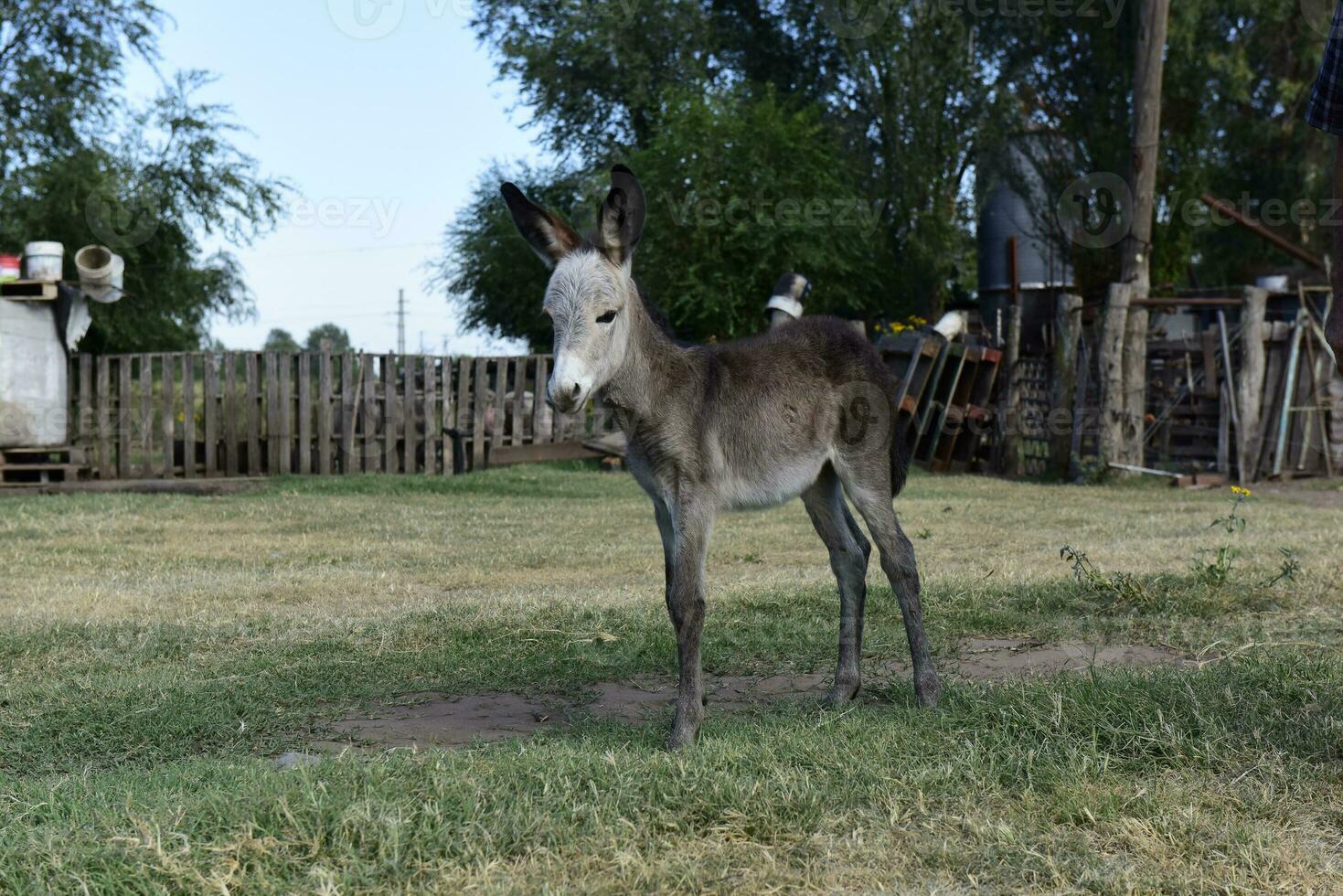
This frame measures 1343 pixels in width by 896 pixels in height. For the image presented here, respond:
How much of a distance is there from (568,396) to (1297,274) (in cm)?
2604

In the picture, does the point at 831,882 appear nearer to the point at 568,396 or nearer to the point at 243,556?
the point at 568,396

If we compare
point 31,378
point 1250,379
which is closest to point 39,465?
point 31,378

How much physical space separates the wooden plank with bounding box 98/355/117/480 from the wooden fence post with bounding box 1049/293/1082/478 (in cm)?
1410

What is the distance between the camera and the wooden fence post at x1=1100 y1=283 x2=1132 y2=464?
15664mm

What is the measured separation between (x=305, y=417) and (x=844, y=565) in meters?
14.3

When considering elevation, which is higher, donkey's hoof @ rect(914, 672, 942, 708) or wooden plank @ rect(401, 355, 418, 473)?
wooden plank @ rect(401, 355, 418, 473)

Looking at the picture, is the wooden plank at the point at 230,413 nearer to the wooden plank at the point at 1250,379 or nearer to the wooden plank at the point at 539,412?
the wooden plank at the point at 539,412

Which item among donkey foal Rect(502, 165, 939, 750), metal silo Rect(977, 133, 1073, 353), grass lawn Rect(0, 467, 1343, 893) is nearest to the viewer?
grass lawn Rect(0, 467, 1343, 893)

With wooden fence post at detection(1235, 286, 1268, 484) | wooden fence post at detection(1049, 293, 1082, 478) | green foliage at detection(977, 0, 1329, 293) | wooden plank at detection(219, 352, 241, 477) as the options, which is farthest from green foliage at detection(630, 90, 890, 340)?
wooden fence post at detection(1235, 286, 1268, 484)

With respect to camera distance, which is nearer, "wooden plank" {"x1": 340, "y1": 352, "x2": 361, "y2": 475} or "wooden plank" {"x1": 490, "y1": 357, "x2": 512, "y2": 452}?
"wooden plank" {"x1": 340, "y1": 352, "x2": 361, "y2": 475}

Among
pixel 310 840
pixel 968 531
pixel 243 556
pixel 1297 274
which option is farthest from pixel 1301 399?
pixel 310 840

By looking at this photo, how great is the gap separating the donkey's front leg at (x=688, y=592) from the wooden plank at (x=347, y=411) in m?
14.4

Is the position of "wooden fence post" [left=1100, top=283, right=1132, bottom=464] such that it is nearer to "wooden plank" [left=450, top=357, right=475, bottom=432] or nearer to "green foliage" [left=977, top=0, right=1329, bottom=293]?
Result: "green foliage" [left=977, top=0, right=1329, bottom=293]

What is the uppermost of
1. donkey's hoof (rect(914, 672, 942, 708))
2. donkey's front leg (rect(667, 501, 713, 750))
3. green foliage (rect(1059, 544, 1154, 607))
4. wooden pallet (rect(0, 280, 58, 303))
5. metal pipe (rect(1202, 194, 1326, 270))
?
metal pipe (rect(1202, 194, 1326, 270))
